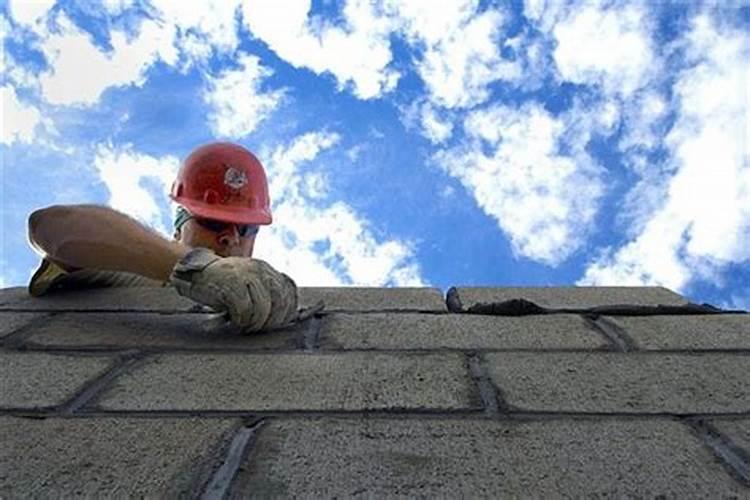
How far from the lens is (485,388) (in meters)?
1.25

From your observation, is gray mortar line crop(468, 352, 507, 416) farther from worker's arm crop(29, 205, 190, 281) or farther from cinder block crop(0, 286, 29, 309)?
cinder block crop(0, 286, 29, 309)

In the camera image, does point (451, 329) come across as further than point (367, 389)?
Yes

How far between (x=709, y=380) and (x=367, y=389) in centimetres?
58

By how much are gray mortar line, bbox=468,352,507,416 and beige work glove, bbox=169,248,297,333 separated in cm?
41

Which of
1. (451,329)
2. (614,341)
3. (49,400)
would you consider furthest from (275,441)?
(614,341)

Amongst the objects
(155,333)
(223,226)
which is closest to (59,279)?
(155,333)

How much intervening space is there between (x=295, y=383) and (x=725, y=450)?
0.65 m

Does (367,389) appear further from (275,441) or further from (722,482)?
(722,482)

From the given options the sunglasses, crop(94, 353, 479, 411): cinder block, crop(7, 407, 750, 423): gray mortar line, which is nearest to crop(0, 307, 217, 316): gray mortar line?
crop(94, 353, 479, 411): cinder block

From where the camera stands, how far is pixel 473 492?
2.91ft

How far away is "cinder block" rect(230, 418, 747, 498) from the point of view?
90 centimetres

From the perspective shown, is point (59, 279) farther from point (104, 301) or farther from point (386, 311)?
point (386, 311)

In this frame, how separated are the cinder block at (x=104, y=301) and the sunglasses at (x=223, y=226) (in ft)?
2.13

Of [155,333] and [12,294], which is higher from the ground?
[12,294]
